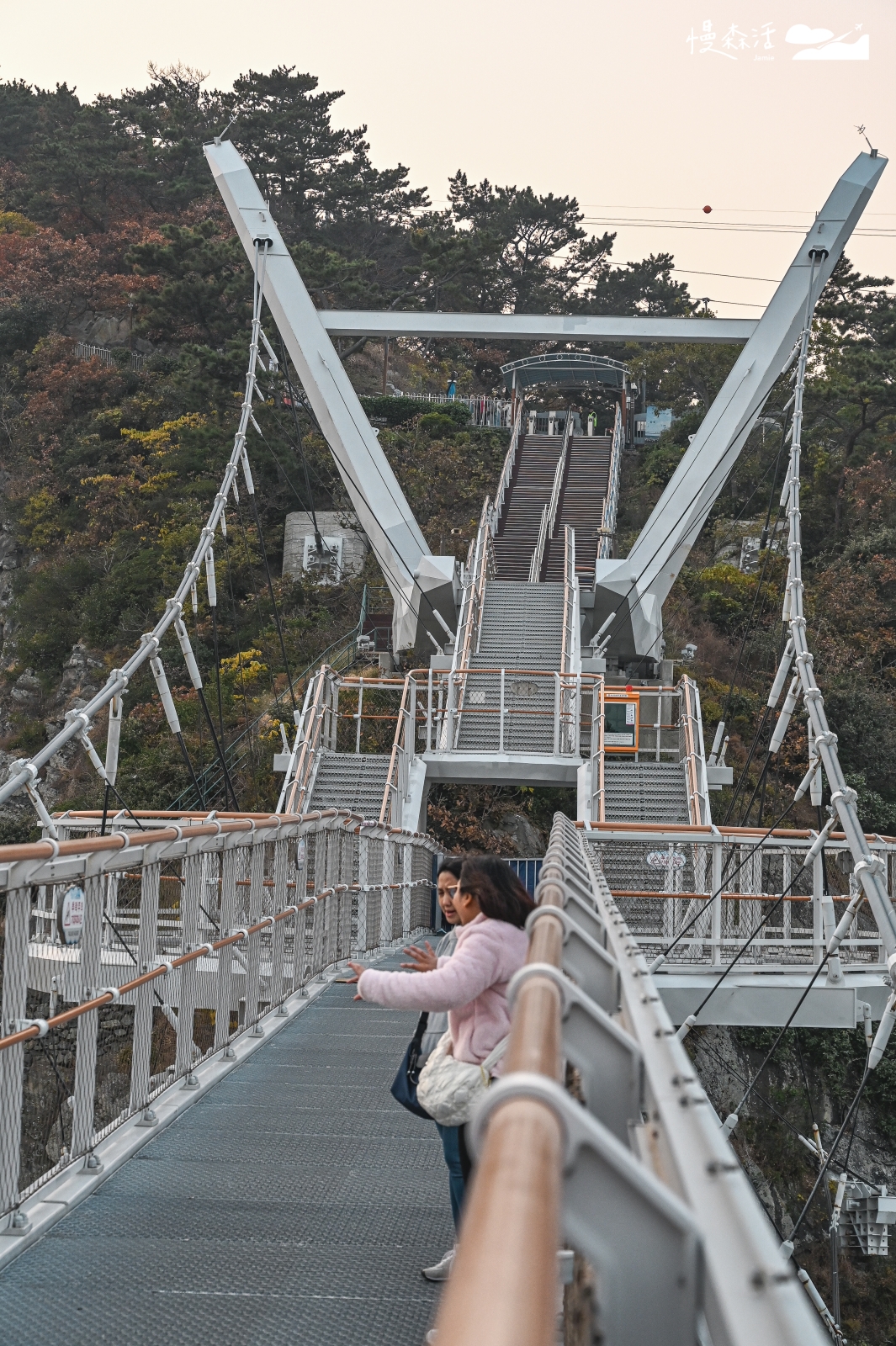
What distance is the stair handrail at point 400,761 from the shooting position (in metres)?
18.8

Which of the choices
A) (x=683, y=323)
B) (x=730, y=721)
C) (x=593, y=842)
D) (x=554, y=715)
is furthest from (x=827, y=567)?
(x=593, y=842)

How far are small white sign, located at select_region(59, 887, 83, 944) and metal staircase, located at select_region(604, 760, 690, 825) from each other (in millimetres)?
14338

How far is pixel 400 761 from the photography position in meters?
19.7

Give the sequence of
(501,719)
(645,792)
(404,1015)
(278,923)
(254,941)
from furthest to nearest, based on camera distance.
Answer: (501,719) < (645,792) < (404,1015) < (278,923) < (254,941)

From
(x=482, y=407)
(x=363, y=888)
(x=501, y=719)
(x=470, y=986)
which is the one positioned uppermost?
(x=482, y=407)

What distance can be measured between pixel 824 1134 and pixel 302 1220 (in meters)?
14.7

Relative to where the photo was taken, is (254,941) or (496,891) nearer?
(496,891)

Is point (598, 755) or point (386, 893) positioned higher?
point (598, 755)

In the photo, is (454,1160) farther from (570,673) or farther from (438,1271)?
(570,673)

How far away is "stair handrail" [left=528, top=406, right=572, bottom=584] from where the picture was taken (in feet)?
93.9

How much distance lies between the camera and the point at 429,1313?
352cm

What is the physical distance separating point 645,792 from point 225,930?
516 inches

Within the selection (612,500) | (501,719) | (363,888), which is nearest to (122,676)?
(363,888)

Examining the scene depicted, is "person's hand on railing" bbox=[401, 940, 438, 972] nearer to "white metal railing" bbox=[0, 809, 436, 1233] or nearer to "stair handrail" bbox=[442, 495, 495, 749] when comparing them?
"white metal railing" bbox=[0, 809, 436, 1233]
